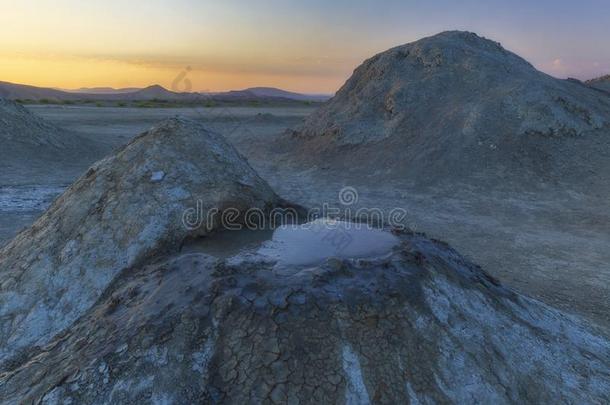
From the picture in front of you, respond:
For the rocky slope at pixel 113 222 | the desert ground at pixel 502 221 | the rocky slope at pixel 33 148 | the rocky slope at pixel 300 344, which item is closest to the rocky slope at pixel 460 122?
the desert ground at pixel 502 221

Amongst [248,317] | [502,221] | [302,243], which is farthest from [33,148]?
[248,317]

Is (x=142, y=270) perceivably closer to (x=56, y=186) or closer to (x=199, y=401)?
(x=199, y=401)

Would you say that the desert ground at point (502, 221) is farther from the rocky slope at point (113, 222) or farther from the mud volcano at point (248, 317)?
the rocky slope at point (113, 222)

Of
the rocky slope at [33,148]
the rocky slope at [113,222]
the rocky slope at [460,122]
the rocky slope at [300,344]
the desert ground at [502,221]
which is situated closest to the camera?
the rocky slope at [300,344]

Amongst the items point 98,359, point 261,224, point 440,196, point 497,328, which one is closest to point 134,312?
point 98,359

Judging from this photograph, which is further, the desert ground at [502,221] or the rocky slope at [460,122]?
the rocky slope at [460,122]

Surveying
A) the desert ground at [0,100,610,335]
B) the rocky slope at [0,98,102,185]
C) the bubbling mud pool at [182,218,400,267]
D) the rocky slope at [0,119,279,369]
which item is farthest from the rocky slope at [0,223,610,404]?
the rocky slope at [0,98,102,185]
